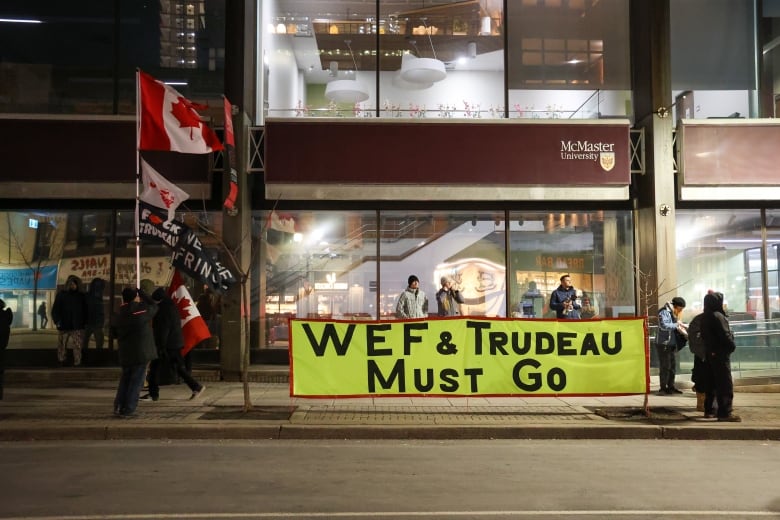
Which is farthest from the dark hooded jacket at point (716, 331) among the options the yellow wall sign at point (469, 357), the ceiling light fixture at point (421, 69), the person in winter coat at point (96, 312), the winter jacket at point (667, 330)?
the person in winter coat at point (96, 312)

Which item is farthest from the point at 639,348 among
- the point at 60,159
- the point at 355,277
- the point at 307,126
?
the point at 60,159

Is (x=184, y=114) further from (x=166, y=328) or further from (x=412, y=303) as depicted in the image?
(x=412, y=303)

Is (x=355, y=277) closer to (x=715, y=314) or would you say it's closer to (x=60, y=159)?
(x=60, y=159)

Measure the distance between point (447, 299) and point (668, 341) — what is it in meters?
4.17

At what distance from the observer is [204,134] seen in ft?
38.5

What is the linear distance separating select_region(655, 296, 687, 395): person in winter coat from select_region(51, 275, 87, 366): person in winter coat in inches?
409

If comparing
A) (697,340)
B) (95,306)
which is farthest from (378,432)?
(95,306)

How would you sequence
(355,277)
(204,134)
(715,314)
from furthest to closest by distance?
(355,277) < (204,134) < (715,314)

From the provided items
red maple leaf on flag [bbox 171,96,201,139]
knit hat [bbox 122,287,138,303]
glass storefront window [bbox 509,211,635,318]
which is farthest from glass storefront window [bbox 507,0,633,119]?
knit hat [bbox 122,287,138,303]

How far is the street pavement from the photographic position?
872 cm

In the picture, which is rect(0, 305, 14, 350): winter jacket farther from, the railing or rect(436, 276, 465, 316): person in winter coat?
the railing

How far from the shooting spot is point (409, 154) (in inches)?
527

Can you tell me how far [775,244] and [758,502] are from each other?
32.7 ft

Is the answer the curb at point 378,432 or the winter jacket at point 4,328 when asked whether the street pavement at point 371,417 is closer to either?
the curb at point 378,432
